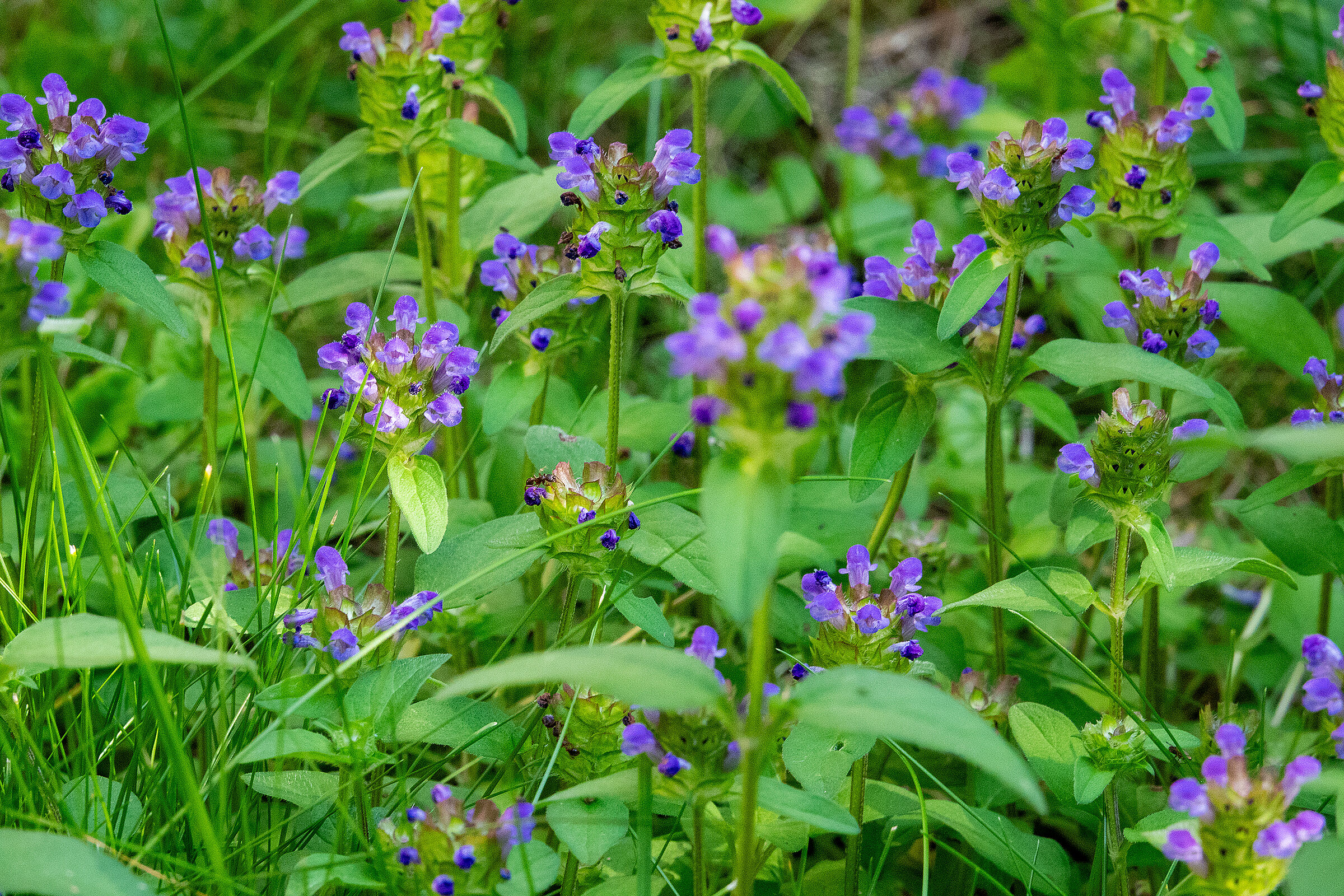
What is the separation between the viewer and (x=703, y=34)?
2.37m

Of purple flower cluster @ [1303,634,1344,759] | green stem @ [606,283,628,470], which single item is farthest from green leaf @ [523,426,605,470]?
purple flower cluster @ [1303,634,1344,759]

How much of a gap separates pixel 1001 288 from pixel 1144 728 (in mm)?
1075

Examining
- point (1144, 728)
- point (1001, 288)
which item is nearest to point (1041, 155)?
point (1001, 288)

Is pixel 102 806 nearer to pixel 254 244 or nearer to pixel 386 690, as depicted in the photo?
pixel 386 690

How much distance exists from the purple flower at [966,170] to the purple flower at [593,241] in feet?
1.66

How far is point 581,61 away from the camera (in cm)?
488

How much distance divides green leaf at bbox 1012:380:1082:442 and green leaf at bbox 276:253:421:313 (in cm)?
142

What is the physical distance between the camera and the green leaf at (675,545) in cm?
196

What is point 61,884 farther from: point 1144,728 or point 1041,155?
point 1041,155

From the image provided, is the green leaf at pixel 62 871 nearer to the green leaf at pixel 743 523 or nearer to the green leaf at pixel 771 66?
the green leaf at pixel 743 523

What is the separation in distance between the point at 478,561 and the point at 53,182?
3.28ft

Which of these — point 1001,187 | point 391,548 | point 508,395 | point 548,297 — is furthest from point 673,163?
point 391,548

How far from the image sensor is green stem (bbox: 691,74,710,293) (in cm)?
248

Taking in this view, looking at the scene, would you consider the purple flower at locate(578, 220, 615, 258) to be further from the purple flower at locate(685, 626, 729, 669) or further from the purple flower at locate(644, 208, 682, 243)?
the purple flower at locate(685, 626, 729, 669)
